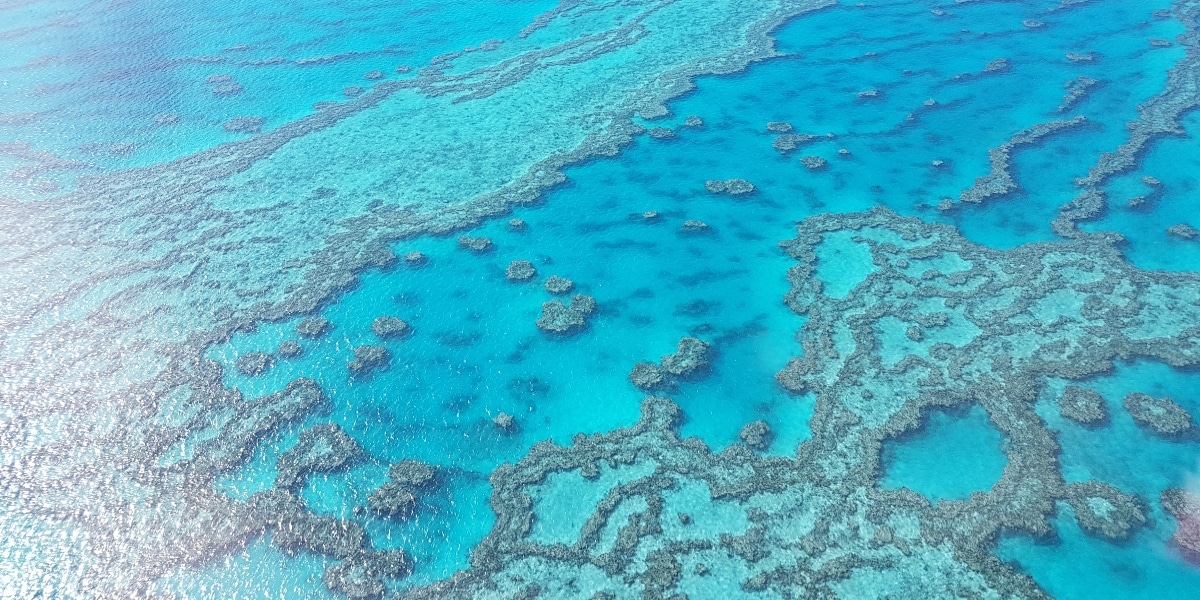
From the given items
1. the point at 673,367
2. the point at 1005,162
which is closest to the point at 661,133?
the point at 1005,162

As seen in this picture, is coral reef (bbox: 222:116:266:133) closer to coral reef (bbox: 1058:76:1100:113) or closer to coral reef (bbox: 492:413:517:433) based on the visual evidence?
coral reef (bbox: 492:413:517:433)

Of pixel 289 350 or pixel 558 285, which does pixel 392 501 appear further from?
pixel 558 285

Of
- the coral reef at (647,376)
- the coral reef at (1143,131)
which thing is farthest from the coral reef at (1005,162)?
the coral reef at (647,376)

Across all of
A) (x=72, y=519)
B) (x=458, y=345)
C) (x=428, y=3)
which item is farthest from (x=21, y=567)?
(x=428, y=3)

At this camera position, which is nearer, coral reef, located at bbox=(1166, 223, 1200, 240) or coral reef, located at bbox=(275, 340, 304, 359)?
coral reef, located at bbox=(275, 340, 304, 359)

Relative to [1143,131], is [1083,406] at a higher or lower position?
lower

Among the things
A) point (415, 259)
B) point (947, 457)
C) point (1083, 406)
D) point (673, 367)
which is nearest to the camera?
point (947, 457)

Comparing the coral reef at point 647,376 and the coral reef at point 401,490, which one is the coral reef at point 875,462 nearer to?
the coral reef at point 647,376

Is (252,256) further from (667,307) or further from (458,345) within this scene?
(667,307)

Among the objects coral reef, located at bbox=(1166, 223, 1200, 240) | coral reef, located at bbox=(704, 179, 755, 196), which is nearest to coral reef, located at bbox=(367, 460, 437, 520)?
coral reef, located at bbox=(704, 179, 755, 196)

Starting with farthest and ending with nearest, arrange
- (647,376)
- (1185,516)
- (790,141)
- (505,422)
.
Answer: (790,141) → (647,376) → (505,422) → (1185,516)
